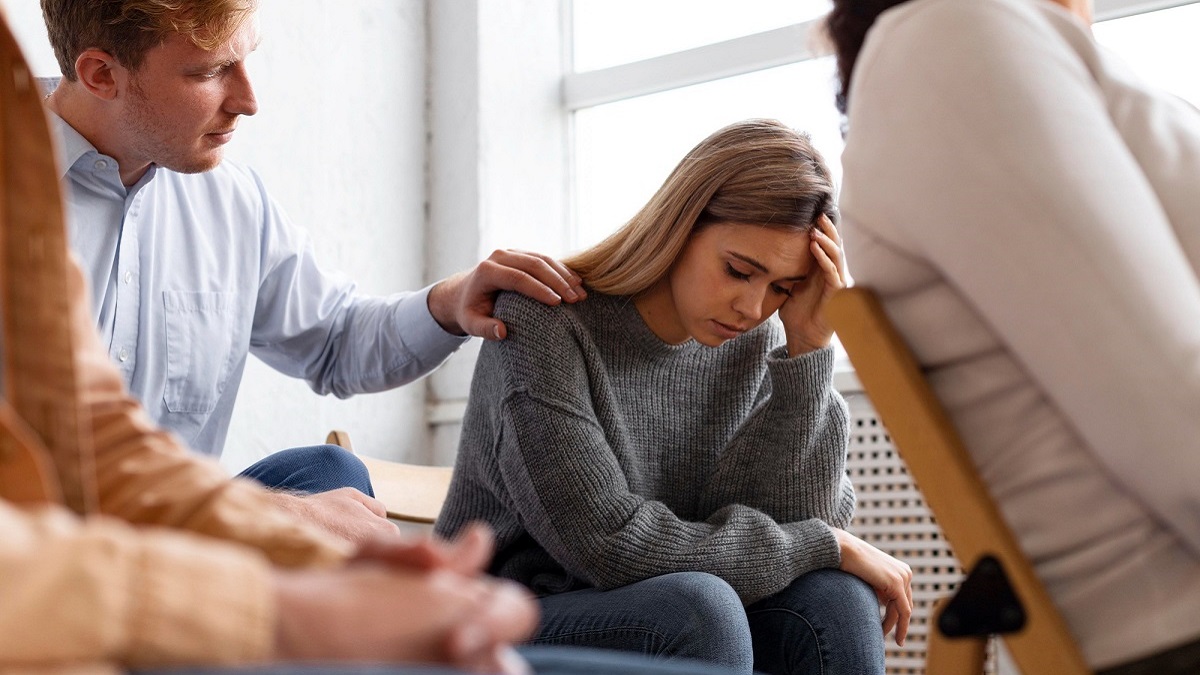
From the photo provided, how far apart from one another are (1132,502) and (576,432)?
777mm

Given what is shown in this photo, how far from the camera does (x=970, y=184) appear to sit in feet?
2.40

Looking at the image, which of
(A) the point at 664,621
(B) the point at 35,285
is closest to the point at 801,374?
(A) the point at 664,621

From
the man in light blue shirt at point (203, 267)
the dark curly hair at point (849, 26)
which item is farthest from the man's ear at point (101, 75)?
the dark curly hair at point (849, 26)

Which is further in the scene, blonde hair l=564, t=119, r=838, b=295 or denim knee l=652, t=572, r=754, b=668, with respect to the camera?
blonde hair l=564, t=119, r=838, b=295

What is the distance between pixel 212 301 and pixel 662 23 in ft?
5.76

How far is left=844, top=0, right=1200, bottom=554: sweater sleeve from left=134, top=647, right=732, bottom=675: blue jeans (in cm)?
30

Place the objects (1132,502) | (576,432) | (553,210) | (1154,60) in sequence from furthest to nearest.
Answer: (553,210) → (1154,60) → (576,432) → (1132,502)

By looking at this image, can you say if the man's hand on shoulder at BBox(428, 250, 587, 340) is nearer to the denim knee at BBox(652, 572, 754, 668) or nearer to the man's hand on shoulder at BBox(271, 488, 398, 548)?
the man's hand on shoulder at BBox(271, 488, 398, 548)

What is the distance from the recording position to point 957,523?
731 millimetres

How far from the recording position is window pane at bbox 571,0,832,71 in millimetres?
2912

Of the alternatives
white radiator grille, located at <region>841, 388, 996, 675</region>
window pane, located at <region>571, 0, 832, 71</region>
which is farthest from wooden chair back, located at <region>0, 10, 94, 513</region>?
window pane, located at <region>571, 0, 832, 71</region>

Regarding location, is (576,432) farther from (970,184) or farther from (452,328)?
(970,184)

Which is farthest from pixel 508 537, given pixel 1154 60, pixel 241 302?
pixel 1154 60

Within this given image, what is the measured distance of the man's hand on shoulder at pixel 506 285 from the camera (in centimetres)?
150
